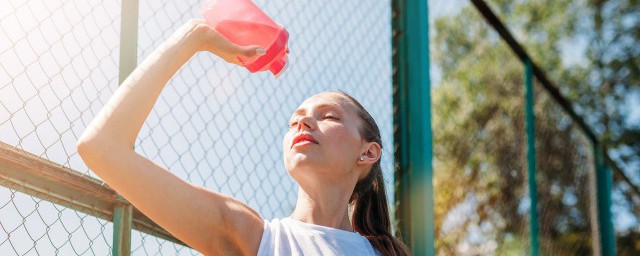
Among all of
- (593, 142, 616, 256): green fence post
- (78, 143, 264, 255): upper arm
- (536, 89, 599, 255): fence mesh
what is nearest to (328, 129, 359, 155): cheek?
(78, 143, 264, 255): upper arm

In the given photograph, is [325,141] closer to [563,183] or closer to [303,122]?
[303,122]

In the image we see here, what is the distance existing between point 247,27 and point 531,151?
2806mm

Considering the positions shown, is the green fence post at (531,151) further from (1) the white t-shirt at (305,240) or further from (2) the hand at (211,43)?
(2) the hand at (211,43)

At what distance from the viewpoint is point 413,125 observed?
11.0 feet

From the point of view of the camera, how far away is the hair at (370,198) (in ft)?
8.27

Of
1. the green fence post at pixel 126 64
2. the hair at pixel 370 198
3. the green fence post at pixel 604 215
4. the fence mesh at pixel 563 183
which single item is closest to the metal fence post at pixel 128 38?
the green fence post at pixel 126 64

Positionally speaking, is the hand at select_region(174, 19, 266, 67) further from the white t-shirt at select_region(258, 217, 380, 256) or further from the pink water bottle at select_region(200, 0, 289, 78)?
the white t-shirt at select_region(258, 217, 380, 256)

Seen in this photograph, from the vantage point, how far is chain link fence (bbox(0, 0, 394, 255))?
1916 mm

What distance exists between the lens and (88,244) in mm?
2043

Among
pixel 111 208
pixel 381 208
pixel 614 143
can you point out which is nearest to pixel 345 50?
pixel 381 208

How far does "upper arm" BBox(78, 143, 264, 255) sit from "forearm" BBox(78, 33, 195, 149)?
25mm

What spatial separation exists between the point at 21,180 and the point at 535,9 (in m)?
11.1

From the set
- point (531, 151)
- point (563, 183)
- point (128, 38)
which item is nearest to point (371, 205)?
point (128, 38)

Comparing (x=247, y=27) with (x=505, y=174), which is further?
(x=505, y=174)
